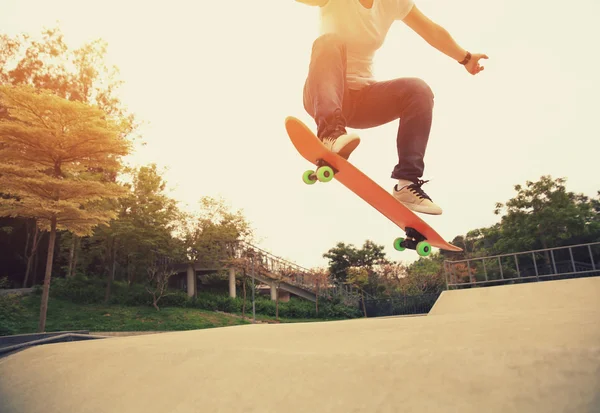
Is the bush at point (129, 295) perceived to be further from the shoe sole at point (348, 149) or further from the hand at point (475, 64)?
the hand at point (475, 64)

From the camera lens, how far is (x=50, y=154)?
1116cm

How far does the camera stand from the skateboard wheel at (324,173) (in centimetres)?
263

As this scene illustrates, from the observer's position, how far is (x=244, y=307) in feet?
61.4

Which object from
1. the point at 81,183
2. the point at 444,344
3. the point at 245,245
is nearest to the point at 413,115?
the point at 444,344

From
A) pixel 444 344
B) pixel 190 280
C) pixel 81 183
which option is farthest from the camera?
pixel 190 280

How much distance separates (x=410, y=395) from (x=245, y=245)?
21007mm

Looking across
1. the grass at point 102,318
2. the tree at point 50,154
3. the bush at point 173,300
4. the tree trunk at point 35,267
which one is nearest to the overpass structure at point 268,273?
the bush at point 173,300

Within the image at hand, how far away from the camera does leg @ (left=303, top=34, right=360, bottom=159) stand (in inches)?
94.2

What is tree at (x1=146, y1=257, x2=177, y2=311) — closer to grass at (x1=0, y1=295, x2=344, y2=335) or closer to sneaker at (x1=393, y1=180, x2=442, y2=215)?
grass at (x1=0, y1=295, x2=344, y2=335)

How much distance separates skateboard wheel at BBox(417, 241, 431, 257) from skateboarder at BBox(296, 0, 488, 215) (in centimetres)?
40

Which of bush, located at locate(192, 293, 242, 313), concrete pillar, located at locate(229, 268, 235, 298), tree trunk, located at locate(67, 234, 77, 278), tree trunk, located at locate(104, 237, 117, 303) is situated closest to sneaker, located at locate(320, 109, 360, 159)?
tree trunk, located at locate(104, 237, 117, 303)

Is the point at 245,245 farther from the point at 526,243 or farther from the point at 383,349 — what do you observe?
the point at 383,349

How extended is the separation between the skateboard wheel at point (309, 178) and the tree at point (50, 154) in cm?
999

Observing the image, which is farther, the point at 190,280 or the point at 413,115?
the point at 190,280
